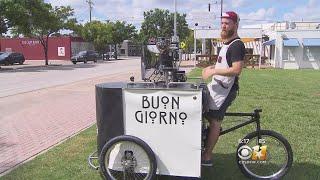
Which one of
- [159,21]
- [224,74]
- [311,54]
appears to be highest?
[159,21]

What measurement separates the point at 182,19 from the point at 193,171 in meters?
98.8

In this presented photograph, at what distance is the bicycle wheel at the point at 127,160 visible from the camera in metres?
5.55

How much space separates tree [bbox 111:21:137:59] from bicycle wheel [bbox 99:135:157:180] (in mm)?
77229

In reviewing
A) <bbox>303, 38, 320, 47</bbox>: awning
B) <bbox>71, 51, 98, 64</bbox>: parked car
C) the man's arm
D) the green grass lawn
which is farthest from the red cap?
<bbox>71, 51, 98, 64</bbox>: parked car

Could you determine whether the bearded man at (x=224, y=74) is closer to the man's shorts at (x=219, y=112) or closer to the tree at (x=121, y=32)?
the man's shorts at (x=219, y=112)

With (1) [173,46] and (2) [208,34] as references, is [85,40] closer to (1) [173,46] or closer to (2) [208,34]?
(2) [208,34]

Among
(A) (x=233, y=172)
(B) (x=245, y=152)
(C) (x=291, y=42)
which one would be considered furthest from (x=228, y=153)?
(C) (x=291, y=42)

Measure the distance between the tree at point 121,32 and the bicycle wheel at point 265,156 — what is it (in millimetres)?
76983

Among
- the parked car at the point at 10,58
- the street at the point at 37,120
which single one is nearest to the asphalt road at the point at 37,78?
the street at the point at 37,120

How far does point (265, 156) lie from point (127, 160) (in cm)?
159

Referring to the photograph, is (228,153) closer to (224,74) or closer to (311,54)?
(224,74)

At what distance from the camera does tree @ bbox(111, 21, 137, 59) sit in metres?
88.2

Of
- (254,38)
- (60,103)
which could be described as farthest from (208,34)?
(60,103)

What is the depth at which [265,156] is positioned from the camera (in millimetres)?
6020
